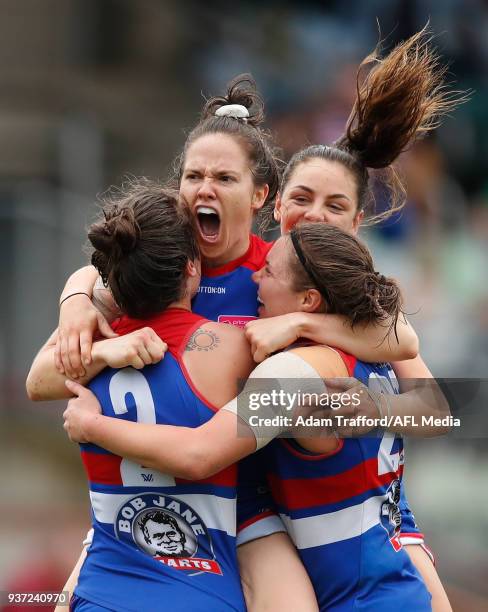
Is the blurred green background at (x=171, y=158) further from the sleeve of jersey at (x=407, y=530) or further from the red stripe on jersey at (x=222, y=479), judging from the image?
the red stripe on jersey at (x=222, y=479)

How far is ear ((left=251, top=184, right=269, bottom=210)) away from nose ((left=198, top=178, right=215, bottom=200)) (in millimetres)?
255

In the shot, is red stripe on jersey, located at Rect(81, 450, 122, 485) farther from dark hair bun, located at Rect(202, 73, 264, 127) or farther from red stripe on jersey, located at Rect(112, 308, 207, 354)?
dark hair bun, located at Rect(202, 73, 264, 127)

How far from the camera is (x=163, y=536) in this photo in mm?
3428

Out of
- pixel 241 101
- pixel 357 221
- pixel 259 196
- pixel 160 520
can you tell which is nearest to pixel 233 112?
pixel 241 101

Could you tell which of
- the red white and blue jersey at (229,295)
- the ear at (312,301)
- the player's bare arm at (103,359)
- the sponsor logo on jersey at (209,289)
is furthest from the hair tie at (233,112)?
the player's bare arm at (103,359)

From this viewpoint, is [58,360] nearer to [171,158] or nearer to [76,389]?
[76,389]

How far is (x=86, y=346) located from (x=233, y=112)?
1214 mm

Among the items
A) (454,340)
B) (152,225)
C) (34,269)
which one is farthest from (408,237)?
(152,225)

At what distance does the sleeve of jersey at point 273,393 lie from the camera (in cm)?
337

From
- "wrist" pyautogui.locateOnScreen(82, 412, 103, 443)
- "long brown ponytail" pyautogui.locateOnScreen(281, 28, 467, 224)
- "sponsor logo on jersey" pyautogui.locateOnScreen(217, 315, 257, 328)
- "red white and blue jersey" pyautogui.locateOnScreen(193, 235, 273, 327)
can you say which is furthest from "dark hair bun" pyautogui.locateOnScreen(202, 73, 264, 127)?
"wrist" pyautogui.locateOnScreen(82, 412, 103, 443)

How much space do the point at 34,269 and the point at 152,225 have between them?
224 inches

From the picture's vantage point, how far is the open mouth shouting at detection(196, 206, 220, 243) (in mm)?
4004

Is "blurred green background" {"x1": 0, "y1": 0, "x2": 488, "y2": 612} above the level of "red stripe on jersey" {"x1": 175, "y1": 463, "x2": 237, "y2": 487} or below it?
above

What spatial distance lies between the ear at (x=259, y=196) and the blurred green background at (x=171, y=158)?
3.29 m
